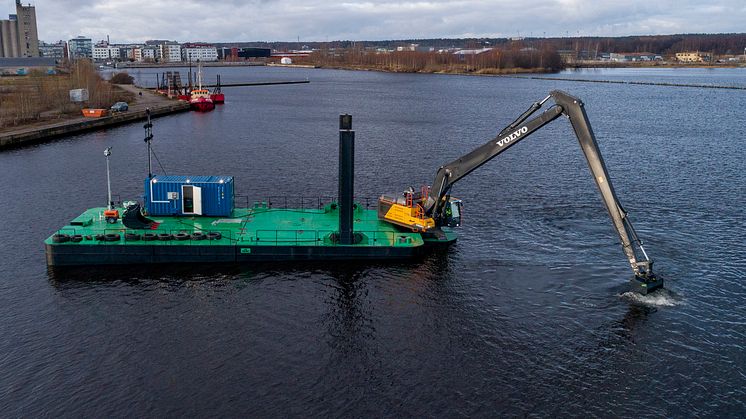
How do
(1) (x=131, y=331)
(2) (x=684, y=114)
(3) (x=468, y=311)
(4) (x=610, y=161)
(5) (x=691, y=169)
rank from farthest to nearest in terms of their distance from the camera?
(2) (x=684, y=114) → (4) (x=610, y=161) → (5) (x=691, y=169) → (3) (x=468, y=311) → (1) (x=131, y=331)

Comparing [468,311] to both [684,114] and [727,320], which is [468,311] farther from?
[684,114]

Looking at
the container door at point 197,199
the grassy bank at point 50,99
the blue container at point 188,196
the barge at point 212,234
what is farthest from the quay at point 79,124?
the container door at point 197,199

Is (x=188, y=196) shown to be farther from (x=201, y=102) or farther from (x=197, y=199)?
(x=201, y=102)

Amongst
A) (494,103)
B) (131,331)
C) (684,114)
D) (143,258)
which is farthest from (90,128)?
(684,114)

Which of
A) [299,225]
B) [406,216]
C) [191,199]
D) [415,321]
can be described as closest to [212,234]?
[191,199]

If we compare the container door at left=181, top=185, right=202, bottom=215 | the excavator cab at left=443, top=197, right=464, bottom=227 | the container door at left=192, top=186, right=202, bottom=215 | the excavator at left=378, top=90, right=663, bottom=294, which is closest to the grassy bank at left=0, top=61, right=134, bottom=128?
the container door at left=181, top=185, right=202, bottom=215

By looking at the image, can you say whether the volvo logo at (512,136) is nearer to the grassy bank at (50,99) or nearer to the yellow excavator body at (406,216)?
the yellow excavator body at (406,216)

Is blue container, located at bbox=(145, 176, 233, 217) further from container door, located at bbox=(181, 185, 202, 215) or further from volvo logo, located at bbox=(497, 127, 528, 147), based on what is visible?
volvo logo, located at bbox=(497, 127, 528, 147)
